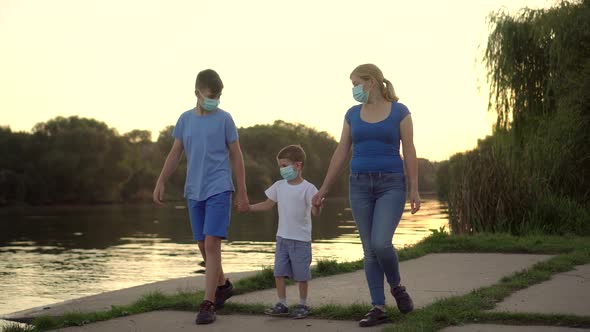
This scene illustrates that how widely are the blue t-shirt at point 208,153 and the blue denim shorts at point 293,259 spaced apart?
62 cm

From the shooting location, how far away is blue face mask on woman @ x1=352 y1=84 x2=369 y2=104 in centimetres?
536

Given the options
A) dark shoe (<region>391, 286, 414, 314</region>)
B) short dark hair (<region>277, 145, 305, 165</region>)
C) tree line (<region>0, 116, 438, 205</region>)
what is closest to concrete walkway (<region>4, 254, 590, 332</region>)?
dark shoe (<region>391, 286, 414, 314</region>)

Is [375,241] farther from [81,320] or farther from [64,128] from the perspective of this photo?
[64,128]

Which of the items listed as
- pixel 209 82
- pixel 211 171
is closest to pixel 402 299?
pixel 211 171

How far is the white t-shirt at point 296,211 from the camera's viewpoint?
19.3 ft

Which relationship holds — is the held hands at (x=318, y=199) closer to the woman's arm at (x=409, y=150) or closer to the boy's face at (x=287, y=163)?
the boy's face at (x=287, y=163)

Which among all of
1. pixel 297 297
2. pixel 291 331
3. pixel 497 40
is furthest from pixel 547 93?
pixel 291 331

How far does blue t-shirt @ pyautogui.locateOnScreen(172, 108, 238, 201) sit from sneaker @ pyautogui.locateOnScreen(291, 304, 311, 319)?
98 centimetres

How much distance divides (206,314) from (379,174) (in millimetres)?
1554

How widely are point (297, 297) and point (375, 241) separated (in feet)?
4.71

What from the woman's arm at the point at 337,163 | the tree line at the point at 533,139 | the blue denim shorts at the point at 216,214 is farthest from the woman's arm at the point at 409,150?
the tree line at the point at 533,139

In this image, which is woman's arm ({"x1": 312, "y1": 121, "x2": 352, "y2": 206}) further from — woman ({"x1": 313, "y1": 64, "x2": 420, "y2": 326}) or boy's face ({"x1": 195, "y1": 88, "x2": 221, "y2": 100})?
boy's face ({"x1": 195, "y1": 88, "x2": 221, "y2": 100})

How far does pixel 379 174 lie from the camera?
209 inches

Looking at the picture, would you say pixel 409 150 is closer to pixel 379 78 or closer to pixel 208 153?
pixel 379 78
